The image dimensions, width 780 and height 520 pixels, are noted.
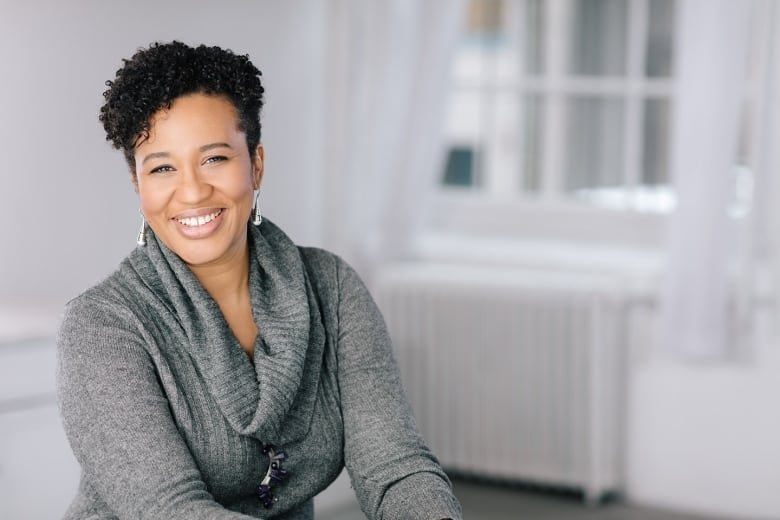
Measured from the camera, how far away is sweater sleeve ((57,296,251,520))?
1620mm

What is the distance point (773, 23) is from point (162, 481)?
2.88 m

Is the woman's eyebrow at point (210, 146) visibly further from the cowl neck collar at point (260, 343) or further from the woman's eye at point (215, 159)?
the cowl neck collar at point (260, 343)

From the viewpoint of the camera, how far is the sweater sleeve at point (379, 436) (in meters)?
1.83

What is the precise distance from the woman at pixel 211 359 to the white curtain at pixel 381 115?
247cm

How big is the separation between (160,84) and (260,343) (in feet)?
1.36

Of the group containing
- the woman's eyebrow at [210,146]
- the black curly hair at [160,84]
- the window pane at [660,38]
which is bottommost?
the woman's eyebrow at [210,146]

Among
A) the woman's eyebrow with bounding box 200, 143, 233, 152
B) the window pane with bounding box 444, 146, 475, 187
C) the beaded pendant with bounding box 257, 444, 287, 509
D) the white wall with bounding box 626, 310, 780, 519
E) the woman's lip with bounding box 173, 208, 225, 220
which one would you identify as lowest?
the white wall with bounding box 626, 310, 780, 519

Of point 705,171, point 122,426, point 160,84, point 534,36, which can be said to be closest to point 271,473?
point 122,426

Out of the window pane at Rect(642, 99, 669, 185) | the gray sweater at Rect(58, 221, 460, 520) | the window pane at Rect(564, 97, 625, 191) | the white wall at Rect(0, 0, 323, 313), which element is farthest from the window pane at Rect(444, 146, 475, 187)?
the gray sweater at Rect(58, 221, 460, 520)

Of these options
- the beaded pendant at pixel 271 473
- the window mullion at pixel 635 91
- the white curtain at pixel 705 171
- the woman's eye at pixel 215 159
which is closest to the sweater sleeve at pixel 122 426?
the beaded pendant at pixel 271 473

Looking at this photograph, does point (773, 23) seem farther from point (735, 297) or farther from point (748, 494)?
point (748, 494)

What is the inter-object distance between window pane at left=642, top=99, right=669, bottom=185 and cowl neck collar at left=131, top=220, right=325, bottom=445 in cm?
275

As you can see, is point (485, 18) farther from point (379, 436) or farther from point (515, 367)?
point (379, 436)

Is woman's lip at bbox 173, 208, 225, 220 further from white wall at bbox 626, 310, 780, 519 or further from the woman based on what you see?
white wall at bbox 626, 310, 780, 519
